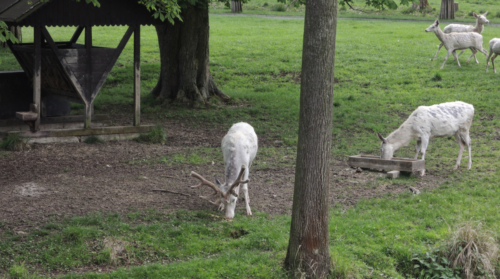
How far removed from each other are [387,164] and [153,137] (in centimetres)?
556

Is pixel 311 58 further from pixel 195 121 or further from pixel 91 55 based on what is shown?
pixel 195 121

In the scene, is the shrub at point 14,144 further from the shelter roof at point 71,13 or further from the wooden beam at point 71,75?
the shelter roof at point 71,13

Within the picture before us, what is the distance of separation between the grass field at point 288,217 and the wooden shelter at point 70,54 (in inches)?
118

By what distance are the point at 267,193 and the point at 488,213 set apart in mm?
3702

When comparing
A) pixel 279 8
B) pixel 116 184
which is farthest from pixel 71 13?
pixel 279 8

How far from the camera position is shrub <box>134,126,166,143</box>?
13251mm

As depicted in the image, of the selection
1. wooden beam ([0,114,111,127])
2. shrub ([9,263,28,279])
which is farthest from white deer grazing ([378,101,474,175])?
wooden beam ([0,114,111,127])

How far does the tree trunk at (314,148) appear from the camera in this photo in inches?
258

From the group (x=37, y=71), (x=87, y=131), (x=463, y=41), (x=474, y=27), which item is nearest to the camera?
(x=37, y=71)

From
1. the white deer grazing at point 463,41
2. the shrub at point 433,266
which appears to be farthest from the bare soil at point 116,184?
the white deer grazing at point 463,41

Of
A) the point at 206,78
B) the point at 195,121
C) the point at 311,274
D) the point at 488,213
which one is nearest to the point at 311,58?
the point at 311,274

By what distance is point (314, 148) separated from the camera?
6.82m

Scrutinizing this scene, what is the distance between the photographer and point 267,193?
32.6 feet

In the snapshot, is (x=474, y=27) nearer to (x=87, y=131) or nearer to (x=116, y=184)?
(x=87, y=131)
